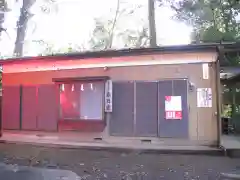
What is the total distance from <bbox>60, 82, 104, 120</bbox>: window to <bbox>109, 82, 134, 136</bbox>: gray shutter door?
566 mm

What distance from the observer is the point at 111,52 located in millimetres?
13844

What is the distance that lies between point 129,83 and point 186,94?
215 cm

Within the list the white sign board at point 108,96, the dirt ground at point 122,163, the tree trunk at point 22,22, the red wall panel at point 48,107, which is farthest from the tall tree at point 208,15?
the tree trunk at point 22,22

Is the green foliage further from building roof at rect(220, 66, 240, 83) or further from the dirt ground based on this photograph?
the dirt ground

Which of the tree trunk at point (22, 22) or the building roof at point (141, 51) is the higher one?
the tree trunk at point (22, 22)

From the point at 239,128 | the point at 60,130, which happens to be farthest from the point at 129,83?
the point at 239,128

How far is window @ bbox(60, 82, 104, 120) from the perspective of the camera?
564 inches

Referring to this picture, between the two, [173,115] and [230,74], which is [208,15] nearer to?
[230,74]

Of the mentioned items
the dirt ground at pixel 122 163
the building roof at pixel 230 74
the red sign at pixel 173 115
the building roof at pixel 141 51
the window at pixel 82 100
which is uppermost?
the building roof at pixel 141 51

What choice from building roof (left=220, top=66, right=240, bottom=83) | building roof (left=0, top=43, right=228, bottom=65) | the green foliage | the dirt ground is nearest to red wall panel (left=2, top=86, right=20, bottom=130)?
building roof (left=0, top=43, right=228, bottom=65)

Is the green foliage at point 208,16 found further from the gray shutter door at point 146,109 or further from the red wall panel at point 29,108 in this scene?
the red wall panel at point 29,108

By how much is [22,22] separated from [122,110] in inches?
701

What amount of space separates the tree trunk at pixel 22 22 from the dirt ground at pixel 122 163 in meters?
17.0

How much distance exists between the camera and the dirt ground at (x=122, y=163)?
862cm
